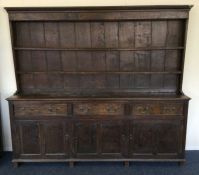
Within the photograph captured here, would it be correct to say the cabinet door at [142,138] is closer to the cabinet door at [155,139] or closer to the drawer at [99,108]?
the cabinet door at [155,139]

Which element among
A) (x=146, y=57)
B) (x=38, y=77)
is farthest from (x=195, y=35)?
(x=38, y=77)

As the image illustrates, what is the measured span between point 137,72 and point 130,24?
2.07 feet

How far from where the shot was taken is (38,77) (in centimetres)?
286

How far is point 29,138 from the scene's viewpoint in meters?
2.69

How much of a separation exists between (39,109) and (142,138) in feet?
4.51

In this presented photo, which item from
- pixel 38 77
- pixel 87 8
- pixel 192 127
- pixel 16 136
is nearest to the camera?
pixel 87 8

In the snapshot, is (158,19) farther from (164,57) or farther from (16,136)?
(16,136)

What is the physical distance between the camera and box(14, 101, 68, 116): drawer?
261 cm

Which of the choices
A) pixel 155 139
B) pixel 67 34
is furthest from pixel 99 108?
pixel 67 34

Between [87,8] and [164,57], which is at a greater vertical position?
[87,8]

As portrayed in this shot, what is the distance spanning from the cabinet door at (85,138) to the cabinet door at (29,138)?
485 mm

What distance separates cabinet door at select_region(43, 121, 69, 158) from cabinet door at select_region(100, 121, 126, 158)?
0.47m

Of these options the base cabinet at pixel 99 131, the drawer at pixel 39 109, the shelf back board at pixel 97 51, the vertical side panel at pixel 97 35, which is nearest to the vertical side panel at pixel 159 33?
the shelf back board at pixel 97 51

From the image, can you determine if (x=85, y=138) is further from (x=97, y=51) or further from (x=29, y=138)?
(x=97, y=51)
